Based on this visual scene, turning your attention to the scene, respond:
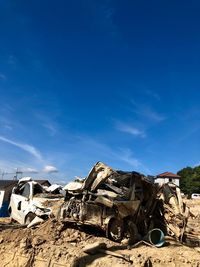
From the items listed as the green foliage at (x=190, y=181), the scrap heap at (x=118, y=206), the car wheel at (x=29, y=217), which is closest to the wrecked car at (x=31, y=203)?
the car wheel at (x=29, y=217)

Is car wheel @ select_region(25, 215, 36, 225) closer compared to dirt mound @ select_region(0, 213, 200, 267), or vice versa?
dirt mound @ select_region(0, 213, 200, 267)

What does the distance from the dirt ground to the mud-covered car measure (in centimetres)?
44

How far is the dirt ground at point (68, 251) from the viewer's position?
7.17m

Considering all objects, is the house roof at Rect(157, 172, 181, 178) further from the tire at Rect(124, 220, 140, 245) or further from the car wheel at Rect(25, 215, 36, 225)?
the tire at Rect(124, 220, 140, 245)

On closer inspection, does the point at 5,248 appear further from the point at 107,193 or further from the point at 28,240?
the point at 107,193

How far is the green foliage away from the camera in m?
63.8

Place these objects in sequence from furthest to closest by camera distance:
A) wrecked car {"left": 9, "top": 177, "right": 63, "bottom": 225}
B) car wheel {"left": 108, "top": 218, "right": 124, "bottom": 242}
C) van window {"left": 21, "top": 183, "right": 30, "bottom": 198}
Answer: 1. van window {"left": 21, "top": 183, "right": 30, "bottom": 198}
2. wrecked car {"left": 9, "top": 177, "right": 63, "bottom": 225}
3. car wheel {"left": 108, "top": 218, "right": 124, "bottom": 242}

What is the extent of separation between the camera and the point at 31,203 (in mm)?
11250

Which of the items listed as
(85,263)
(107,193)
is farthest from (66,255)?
(107,193)

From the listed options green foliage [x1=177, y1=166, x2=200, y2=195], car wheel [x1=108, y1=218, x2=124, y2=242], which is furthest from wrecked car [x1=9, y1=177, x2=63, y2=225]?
green foliage [x1=177, y1=166, x2=200, y2=195]

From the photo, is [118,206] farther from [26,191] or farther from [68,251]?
[26,191]

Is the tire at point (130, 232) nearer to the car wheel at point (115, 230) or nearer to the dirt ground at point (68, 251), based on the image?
the car wheel at point (115, 230)

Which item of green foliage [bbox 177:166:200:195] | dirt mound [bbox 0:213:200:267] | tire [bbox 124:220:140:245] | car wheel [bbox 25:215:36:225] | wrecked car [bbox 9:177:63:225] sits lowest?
dirt mound [bbox 0:213:200:267]

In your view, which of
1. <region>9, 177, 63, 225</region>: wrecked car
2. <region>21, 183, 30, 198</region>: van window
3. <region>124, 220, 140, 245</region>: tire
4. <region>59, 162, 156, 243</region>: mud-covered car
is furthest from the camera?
<region>21, 183, 30, 198</region>: van window
